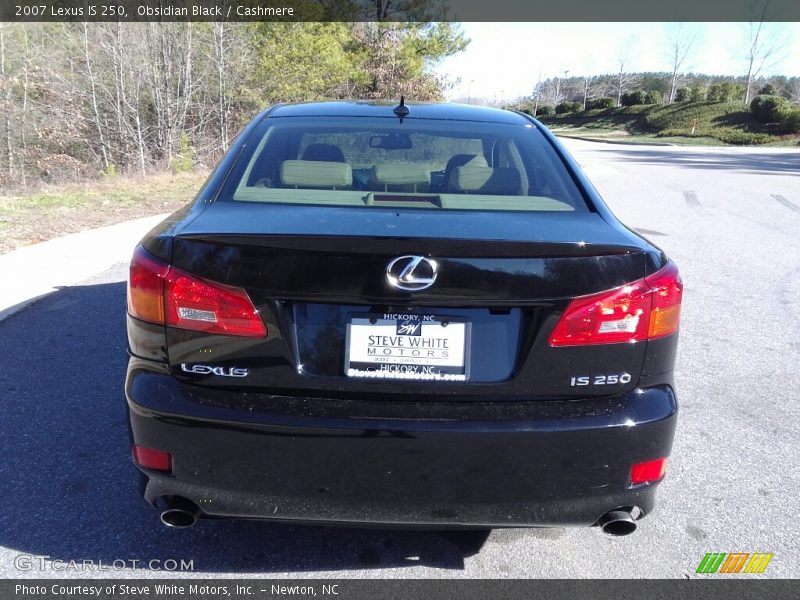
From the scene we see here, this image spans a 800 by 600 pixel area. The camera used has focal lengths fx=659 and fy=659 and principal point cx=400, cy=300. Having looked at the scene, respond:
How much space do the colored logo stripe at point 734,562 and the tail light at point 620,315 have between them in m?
1.04

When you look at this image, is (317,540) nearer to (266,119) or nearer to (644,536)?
(644,536)

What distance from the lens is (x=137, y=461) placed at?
2170 millimetres

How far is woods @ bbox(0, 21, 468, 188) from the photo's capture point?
63.2 feet

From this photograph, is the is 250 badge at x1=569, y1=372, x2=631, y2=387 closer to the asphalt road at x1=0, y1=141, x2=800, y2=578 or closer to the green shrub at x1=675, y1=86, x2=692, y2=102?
the asphalt road at x1=0, y1=141, x2=800, y2=578

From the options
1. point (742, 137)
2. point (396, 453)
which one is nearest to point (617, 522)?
point (396, 453)

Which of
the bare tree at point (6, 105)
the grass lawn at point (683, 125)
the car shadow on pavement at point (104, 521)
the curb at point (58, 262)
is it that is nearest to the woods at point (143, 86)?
the bare tree at point (6, 105)

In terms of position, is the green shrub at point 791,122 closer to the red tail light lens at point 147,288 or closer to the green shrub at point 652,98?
the green shrub at point 652,98

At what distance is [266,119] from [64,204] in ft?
30.4

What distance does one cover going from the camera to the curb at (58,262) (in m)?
5.80

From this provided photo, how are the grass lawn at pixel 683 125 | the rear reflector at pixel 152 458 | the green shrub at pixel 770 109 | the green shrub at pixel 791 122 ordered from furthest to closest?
the green shrub at pixel 770 109, the green shrub at pixel 791 122, the grass lawn at pixel 683 125, the rear reflector at pixel 152 458

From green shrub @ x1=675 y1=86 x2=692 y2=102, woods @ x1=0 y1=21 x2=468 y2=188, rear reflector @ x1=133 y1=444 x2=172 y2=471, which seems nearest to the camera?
rear reflector @ x1=133 y1=444 x2=172 y2=471

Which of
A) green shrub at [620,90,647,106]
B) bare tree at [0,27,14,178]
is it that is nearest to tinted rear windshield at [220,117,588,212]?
bare tree at [0,27,14,178]

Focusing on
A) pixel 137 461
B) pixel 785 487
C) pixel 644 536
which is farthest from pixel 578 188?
pixel 137 461
